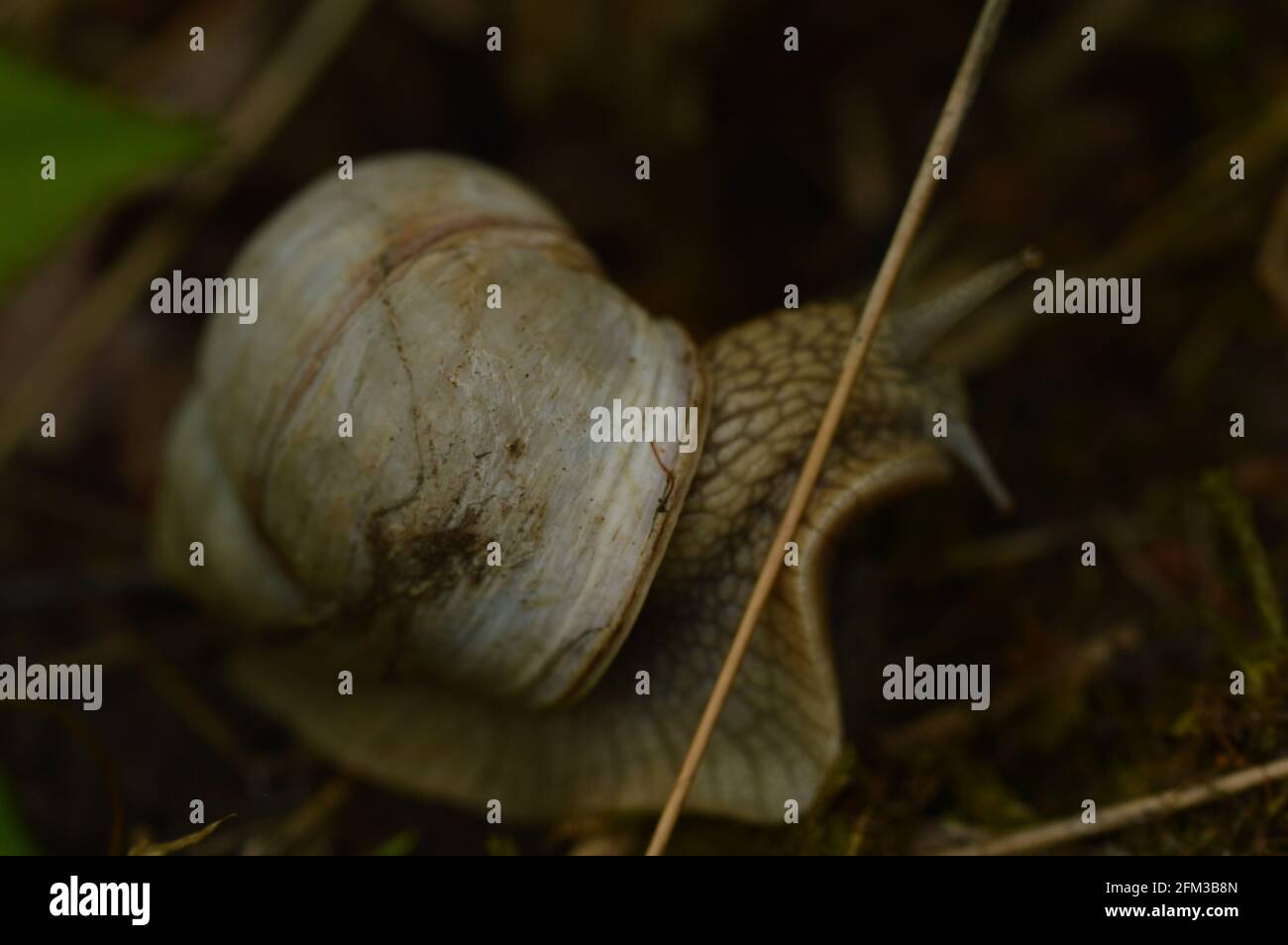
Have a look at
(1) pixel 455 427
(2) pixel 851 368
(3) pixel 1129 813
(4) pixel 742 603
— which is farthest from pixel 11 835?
(3) pixel 1129 813

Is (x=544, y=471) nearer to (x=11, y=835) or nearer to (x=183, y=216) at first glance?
(x=11, y=835)

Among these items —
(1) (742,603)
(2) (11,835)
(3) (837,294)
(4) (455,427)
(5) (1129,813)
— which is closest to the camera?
(2) (11,835)

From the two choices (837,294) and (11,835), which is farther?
(837,294)

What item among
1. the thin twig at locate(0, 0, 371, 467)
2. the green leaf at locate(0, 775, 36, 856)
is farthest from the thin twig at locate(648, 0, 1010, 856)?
the thin twig at locate(0, 0, 371, 467)

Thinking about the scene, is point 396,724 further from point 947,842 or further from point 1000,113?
point 1000,113

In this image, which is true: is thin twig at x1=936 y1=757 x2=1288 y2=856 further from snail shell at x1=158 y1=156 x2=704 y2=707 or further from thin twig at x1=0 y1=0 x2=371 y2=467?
thin twig at x1=0 y1=0 x2=371 y2=467

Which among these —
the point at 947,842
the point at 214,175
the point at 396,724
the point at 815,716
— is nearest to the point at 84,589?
the point at 396,724
